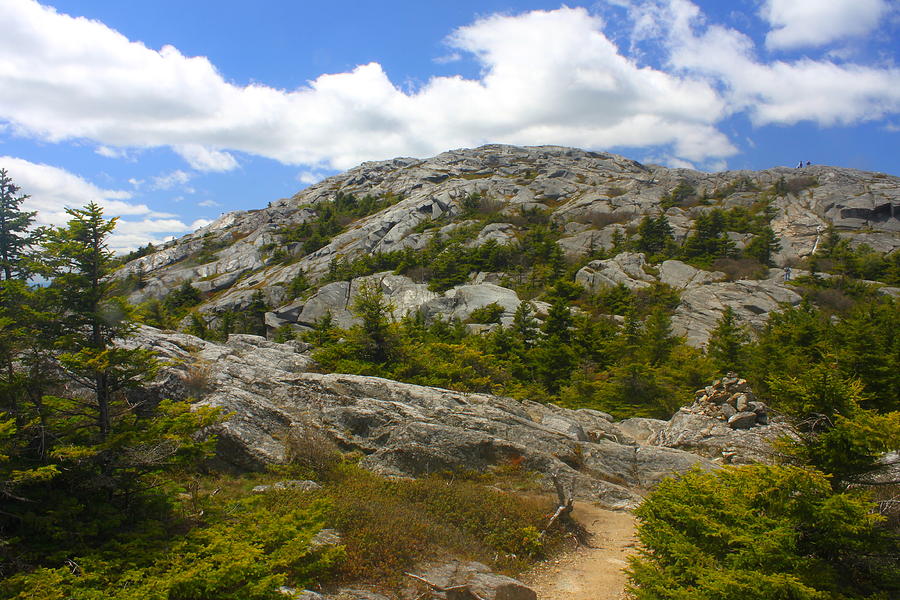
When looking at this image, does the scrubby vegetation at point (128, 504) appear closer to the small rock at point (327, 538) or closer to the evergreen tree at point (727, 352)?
the small rock at point (327, 538)

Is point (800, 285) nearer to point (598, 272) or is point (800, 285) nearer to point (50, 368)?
point (598, 272)

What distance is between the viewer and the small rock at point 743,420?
16484 mm

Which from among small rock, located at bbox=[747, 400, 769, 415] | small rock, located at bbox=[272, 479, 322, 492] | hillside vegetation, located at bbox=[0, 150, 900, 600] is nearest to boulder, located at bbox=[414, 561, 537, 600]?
hillside vegetation, located at bbox=[0, 150, 900, 600]

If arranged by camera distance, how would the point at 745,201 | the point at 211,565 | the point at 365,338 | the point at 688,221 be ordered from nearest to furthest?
the point at 211,565 → the point at 365,338 → the point at 688,221 → the point at 745,201

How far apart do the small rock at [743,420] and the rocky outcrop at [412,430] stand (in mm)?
261

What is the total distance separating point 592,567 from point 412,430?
591 cm

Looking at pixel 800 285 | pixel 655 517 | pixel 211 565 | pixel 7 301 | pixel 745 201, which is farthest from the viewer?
pixel 745 201

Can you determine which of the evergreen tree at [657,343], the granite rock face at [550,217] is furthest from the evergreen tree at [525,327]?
the evergreen tree at [657,343]

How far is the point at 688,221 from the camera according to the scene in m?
60.2

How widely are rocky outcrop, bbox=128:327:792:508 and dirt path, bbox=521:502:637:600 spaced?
1.33 m

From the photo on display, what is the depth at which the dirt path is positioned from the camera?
28.2ft

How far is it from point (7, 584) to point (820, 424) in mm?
11026

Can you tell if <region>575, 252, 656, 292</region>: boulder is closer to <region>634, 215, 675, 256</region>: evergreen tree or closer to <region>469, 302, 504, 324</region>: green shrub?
<region>634, 215, 675, 256</region>: evergreen tree

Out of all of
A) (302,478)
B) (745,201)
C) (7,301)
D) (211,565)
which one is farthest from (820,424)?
(745,201)
